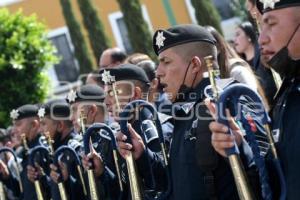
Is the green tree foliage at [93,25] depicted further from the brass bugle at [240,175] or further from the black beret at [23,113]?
the brass bugle at [240,175]

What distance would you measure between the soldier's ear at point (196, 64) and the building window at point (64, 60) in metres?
24.4

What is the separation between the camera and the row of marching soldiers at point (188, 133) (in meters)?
2.81

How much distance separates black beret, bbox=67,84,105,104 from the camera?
561cm

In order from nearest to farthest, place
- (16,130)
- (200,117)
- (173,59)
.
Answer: (200,117) → (173,59) → (16,130)

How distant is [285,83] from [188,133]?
79 cm

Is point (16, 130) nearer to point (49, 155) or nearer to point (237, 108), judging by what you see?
point (49, 155)

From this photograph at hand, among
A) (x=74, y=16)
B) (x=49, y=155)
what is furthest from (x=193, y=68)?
(x=74, y=16)

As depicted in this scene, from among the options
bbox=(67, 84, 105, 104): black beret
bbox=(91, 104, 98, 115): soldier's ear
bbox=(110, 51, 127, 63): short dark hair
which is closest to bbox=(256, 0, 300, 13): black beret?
bbox=(91, 104, 98, 115): soldier's ear

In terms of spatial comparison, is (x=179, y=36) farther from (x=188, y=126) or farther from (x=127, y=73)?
(x=127, y=73)

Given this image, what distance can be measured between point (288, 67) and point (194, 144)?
0.80 m

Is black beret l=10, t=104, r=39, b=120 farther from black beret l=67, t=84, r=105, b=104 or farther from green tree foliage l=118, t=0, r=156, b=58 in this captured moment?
green tree foliage l=118, t=0, r=156, b=58

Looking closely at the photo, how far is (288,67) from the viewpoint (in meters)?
2.84

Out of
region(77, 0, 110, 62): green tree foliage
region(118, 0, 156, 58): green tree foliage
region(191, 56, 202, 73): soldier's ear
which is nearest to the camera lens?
region(191, 56, 202, 73): soldier's ear

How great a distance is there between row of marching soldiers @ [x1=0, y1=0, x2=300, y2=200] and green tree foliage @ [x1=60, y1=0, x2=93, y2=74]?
2024cm
